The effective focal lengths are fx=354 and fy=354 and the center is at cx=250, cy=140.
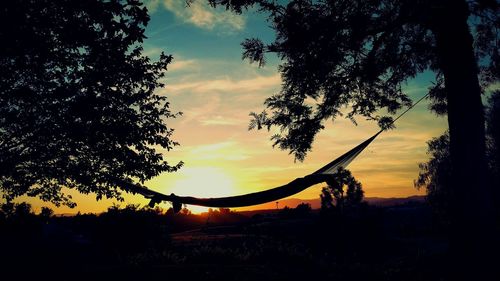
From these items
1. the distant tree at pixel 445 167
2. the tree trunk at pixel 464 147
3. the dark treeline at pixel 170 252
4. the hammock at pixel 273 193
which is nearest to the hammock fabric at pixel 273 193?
the hammock at pixel 273 193

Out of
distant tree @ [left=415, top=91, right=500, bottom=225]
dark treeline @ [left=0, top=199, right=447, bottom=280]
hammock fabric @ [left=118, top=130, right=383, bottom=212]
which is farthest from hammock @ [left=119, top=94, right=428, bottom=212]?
distant tree @ [left=415, top=91, right=500, bottom=225]

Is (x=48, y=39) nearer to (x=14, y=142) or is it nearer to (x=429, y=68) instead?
(x=14, y=142)

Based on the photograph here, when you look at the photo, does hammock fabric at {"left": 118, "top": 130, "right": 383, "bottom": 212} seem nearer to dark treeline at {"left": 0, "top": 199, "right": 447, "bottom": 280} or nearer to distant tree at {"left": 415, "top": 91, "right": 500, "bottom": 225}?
dark treeline at {"left": 0, "top": 199, "right": 447, "bottom": 280}

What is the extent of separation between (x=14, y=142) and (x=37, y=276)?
14.9 feet

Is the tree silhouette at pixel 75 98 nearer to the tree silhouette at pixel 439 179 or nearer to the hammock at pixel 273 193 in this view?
the hammock at pixel 273 193

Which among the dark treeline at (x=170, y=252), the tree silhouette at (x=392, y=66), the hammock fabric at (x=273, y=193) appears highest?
the tree silhouette at (x=392, y=66)

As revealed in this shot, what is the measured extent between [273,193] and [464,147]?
3.14 metres

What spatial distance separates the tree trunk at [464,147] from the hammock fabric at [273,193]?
131cm

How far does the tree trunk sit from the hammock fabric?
1.31 metres

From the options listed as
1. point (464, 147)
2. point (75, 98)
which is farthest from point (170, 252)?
point (464, 147)

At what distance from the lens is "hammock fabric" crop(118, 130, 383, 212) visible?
5.49 m

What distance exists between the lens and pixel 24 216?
1462 cm

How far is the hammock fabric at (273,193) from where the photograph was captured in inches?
216

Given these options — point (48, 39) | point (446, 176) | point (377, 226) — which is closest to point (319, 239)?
point (377, 226)
